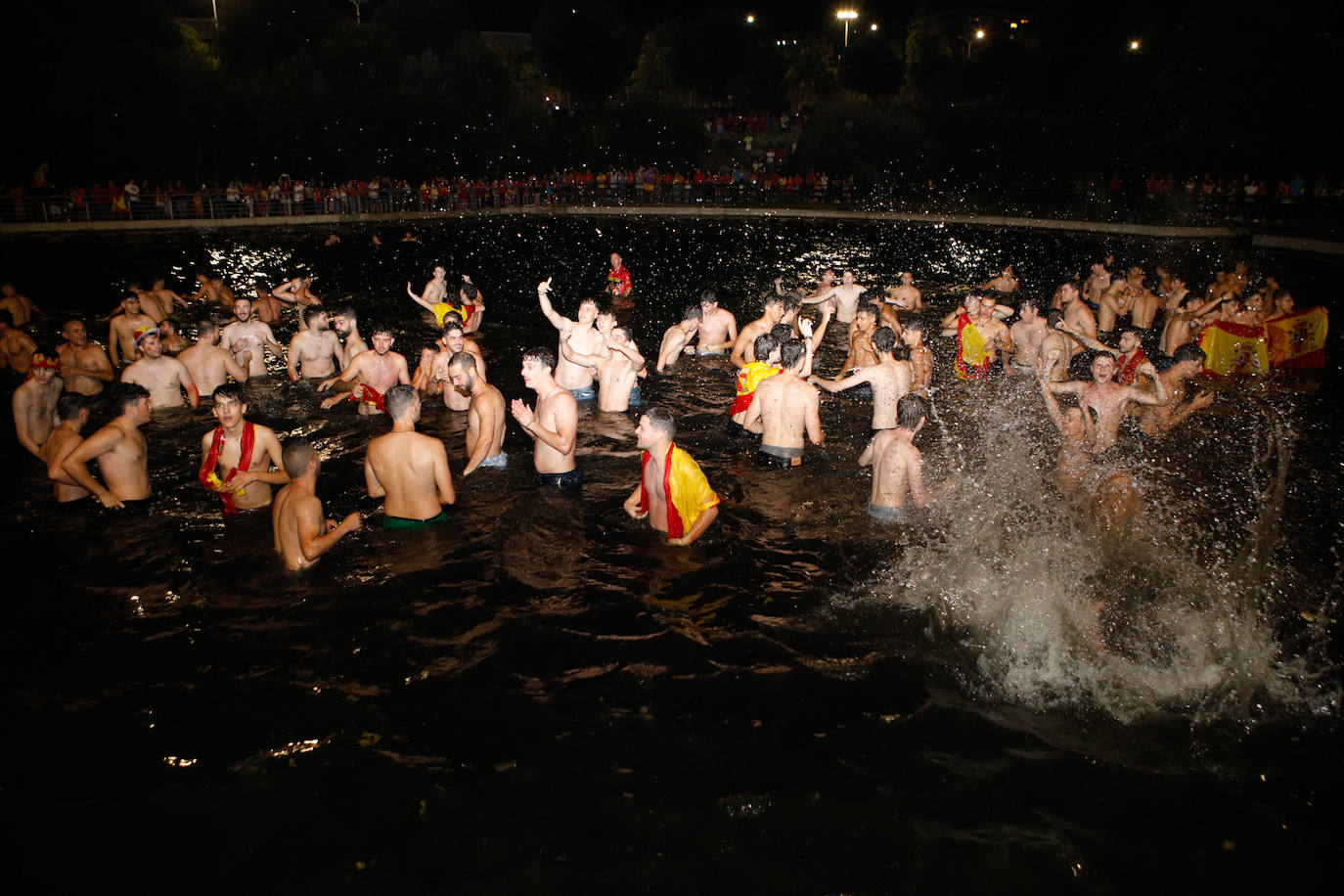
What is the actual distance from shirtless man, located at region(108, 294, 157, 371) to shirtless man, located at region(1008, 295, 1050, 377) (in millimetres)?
11708

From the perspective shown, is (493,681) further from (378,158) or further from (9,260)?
(378,158)

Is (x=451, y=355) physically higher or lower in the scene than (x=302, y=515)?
higher

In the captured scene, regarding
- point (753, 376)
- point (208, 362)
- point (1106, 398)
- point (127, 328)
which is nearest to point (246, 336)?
point (208, 362)

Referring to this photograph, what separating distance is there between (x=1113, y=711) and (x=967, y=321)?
24.0ft

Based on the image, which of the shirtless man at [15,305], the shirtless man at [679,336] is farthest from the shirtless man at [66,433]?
the shirtless man at [15,305]

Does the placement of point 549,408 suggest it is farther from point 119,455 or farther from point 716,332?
point 716,332

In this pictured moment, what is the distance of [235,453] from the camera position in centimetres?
670

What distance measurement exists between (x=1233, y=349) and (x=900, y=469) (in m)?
8.44

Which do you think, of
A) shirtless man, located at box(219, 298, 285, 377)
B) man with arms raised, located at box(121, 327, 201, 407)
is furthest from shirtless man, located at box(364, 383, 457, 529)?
shirtless man, located at box(219, 298, 285, 377)

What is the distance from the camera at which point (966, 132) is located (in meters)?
47.1

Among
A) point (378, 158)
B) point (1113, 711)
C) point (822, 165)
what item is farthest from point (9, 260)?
point (822, 165)

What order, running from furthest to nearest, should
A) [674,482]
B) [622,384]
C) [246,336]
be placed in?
[246,336]
[622,384]
[674,482]

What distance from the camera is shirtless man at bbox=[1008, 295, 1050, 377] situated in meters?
11.3

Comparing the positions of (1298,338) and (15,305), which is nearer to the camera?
(1298,338)
